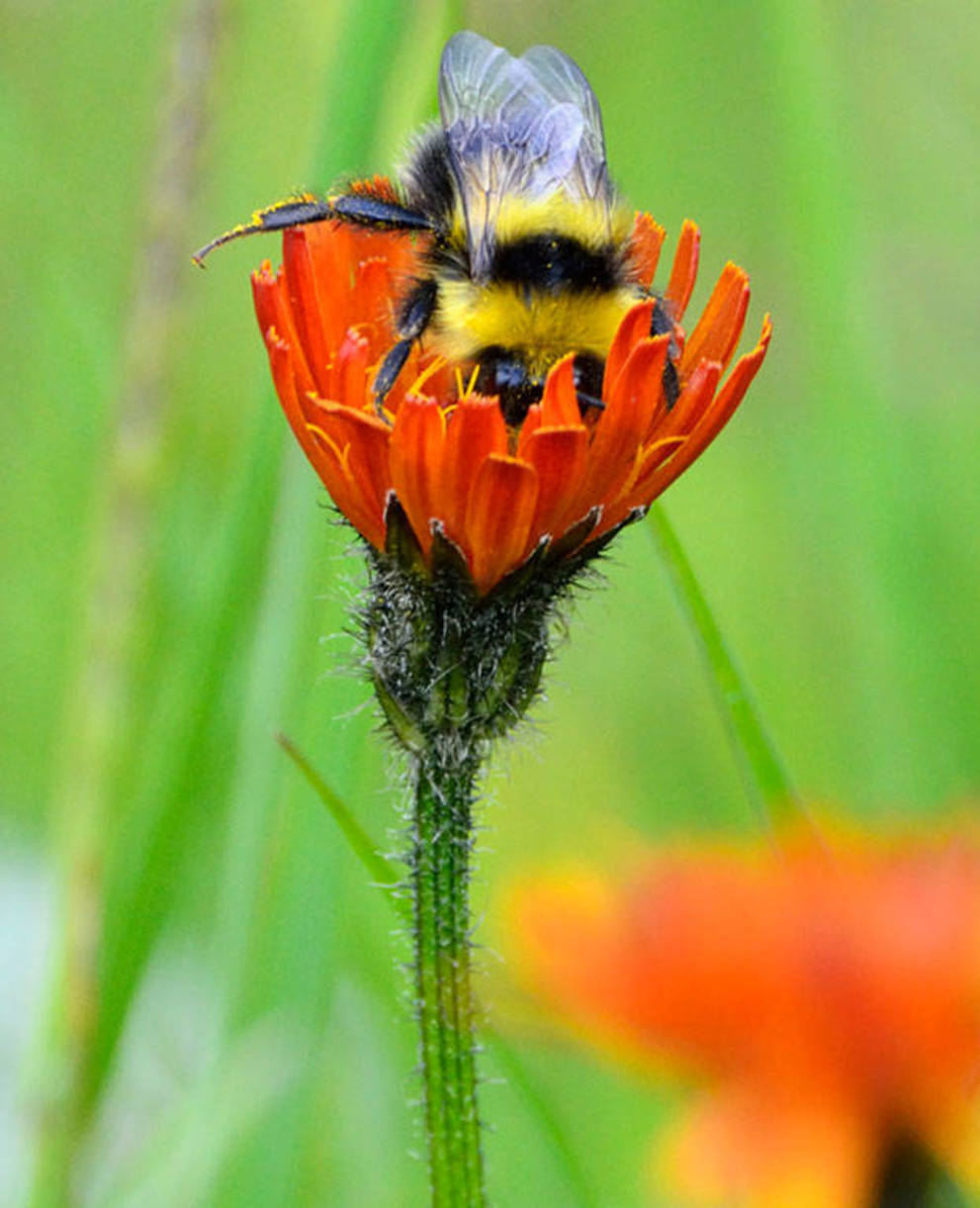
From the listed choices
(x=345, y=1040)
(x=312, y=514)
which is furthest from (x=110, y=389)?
(x=345, y=1040)

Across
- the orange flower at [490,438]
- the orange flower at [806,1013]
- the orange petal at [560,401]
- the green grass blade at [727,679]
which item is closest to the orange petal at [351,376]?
the orange flower at [490,438]

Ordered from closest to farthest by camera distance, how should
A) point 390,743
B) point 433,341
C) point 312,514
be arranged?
point 390,743, point 433,341, point 312,514

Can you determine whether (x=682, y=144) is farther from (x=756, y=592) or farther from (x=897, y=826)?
(x=897, y=826)

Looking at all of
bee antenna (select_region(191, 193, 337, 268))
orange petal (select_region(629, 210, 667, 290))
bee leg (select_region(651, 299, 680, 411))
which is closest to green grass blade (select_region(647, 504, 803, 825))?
bee leg (select_region(651, 299, 680, 411))

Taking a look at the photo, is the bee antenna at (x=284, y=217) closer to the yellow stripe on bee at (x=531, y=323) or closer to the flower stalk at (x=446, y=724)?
the yellow stripe on bee at (x=531, y=323)

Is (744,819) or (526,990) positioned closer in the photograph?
(526,990)

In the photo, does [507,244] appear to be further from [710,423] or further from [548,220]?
[710,423]
